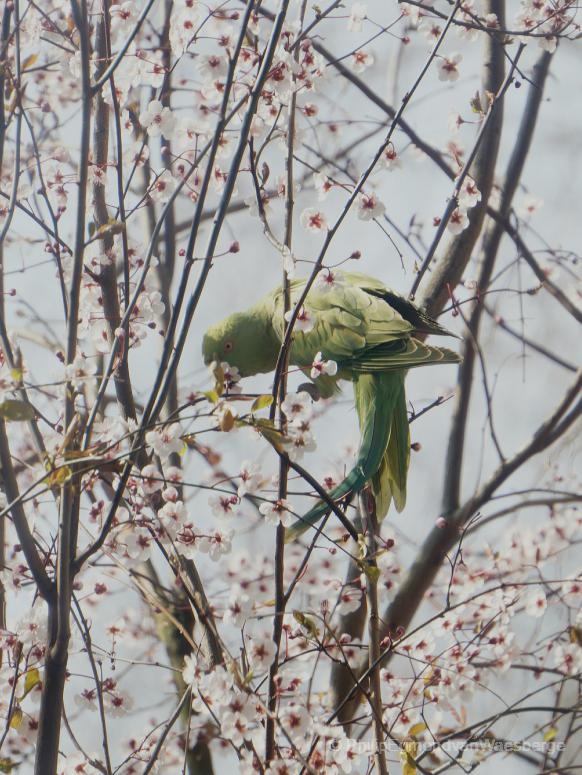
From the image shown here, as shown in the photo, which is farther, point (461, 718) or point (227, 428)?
point (461, 718)

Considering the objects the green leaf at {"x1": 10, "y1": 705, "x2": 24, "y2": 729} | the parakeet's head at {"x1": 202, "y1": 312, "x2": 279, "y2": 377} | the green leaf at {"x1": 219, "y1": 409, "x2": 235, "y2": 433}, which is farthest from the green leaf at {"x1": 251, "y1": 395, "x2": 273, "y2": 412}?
the parakeet's head at {"x1": 202, "y1": 312, "x2": 279, "y2": 377}

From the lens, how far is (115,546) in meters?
1.90

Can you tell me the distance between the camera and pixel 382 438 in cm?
236

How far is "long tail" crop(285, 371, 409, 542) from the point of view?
2260mm

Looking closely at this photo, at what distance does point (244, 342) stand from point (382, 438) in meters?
0.80

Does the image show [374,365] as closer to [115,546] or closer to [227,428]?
[115,546]

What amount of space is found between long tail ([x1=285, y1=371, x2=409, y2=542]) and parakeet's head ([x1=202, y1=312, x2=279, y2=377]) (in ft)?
1.59

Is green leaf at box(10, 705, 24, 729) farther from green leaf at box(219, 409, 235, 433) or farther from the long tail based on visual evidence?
the long tail

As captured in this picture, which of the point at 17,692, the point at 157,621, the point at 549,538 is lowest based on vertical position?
the point at 17,692

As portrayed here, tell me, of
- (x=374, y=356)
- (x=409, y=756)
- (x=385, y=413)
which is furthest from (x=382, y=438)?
(x=409, y=756)

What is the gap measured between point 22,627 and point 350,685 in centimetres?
114

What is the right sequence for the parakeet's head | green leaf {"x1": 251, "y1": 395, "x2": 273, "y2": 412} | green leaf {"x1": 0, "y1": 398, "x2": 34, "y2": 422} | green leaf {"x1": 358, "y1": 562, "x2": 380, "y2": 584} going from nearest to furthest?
1. green leaf {"x1": 0, "y1": 398, "x2": 34, "y2": 422}
2. green leaf {"x1": 251, "y1": 395, "x2": 273, "y2": 412}
3. green leaf {"x1": 358, "y1": 562, "x2": 380, "y2": 584}
4. the parakeet's head

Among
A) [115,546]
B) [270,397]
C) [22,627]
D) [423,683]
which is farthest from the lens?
[423,683]

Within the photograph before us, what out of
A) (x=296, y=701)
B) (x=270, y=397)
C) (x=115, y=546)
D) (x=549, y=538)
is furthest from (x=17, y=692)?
(x=549, y=538)
